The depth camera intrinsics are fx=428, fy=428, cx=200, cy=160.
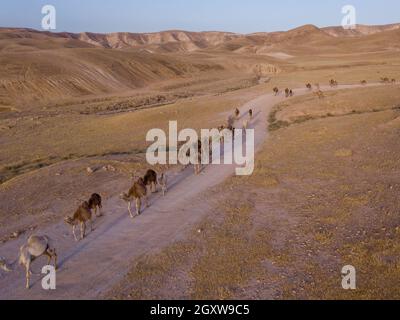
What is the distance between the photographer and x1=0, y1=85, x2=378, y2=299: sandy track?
30.3 feet

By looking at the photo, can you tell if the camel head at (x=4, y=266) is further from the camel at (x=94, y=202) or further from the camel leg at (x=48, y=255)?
the camel at (x=94, y=202)

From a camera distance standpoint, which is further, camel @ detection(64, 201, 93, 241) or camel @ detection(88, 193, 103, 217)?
camel @ detection(88, 193, 103, 217)

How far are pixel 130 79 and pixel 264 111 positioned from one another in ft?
185

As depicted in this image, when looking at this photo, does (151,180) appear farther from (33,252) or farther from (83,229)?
(33,252)

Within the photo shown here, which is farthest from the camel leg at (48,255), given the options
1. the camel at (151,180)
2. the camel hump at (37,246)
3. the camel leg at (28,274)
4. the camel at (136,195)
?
the camel at (151,180)

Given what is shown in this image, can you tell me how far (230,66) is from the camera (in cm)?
11494

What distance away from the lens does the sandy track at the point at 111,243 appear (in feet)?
30.3

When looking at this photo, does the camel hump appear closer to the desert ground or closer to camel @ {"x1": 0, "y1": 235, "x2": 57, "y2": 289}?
camel @ {"x1": 0, "y1": 235, "x2": 57, "y2": 289}

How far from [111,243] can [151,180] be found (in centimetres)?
394

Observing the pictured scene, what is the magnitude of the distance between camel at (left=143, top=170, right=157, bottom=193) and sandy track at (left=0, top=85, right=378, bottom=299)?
49 centimetres

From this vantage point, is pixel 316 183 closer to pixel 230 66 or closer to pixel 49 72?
pixel 49 72

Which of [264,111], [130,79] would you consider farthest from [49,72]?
[264,111]

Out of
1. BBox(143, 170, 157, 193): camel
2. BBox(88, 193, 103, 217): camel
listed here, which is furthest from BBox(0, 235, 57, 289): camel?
BBox(143, 170, 157, 193): camel

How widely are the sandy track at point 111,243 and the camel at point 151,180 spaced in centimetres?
49
